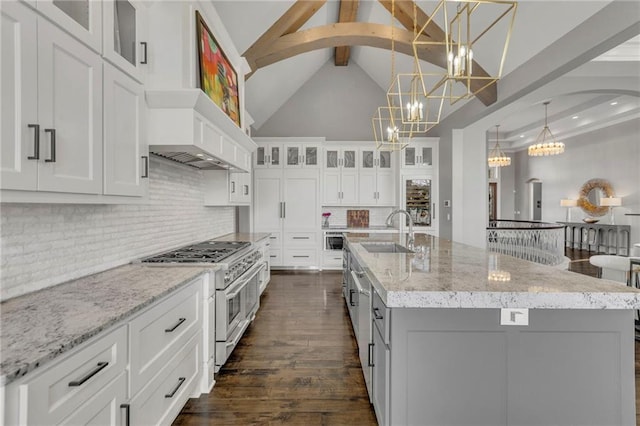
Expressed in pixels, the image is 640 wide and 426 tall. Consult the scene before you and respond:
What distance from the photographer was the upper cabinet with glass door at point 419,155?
6.34 m

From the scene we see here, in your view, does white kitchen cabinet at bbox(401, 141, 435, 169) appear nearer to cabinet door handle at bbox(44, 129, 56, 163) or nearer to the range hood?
the range hood

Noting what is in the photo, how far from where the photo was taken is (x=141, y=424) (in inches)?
56.6

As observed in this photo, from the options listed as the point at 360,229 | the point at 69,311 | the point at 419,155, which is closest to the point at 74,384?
the point at 69,311

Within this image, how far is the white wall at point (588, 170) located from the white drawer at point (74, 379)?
1013 cm

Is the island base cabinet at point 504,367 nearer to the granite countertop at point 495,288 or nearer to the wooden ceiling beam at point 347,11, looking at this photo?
the granite countertop at point 495,288

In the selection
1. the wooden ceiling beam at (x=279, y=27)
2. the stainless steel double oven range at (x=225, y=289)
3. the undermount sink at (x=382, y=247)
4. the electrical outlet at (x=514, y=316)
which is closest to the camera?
the electrical outlet at (x=514, y=316)

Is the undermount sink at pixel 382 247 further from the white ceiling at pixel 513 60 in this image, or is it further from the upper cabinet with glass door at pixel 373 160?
the upper cabinet with glass door at pixel 373 160

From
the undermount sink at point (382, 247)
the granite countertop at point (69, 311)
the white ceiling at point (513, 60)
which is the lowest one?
the granite countertop at point (69, 311)

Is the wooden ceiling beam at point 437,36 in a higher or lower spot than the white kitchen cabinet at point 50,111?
higher

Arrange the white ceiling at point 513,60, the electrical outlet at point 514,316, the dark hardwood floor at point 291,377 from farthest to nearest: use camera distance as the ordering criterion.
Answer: the white ceiling at point 513,60
the dark hardwood floor at point 291,377
the electrical outlet at point 514,316

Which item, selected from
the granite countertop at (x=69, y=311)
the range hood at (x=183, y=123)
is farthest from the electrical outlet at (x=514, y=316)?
the range hood at (x=183, y=123)

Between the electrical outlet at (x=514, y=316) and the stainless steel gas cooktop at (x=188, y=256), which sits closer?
the electrical outlet at (x=514, y=316)

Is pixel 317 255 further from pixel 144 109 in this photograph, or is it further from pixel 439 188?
pixel 144 109

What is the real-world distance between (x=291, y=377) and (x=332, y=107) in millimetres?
5813
